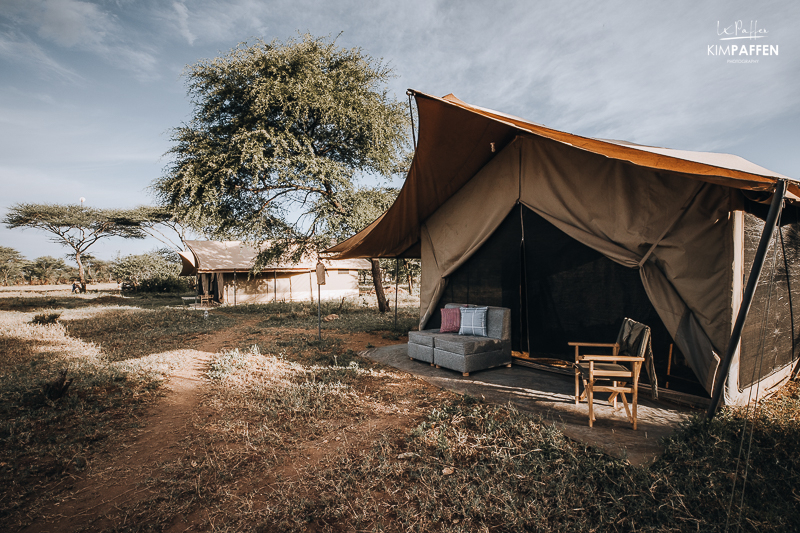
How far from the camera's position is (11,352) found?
20.6ft

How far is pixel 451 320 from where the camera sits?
212 inches

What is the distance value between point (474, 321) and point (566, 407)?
72.1 inches

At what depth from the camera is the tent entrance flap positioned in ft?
12.6

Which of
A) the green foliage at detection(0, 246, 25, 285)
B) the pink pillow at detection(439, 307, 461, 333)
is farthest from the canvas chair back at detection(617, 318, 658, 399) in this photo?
the green foliage at detection(0, 246, 25, 285)

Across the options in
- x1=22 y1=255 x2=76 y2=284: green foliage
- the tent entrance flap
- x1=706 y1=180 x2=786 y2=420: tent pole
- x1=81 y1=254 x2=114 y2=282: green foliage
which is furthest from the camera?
x1=81 y1=254 x2=114 y2=282: green foliage

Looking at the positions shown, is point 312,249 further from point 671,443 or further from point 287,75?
point 671,443

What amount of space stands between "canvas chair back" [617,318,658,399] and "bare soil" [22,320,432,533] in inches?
77.8

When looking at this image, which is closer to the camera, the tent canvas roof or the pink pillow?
the pink pillow

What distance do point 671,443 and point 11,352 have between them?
968cm

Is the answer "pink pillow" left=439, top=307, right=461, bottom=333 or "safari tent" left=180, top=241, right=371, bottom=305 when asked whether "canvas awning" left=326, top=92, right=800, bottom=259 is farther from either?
"safari tent" left=180, top=241, right=371, bottom=305

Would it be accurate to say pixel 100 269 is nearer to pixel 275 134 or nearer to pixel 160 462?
pixel 275 134

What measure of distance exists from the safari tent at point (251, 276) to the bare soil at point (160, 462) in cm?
1188

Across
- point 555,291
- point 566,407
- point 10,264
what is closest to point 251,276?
point 555,291

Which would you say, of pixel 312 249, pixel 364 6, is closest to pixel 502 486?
pixel 364 6
